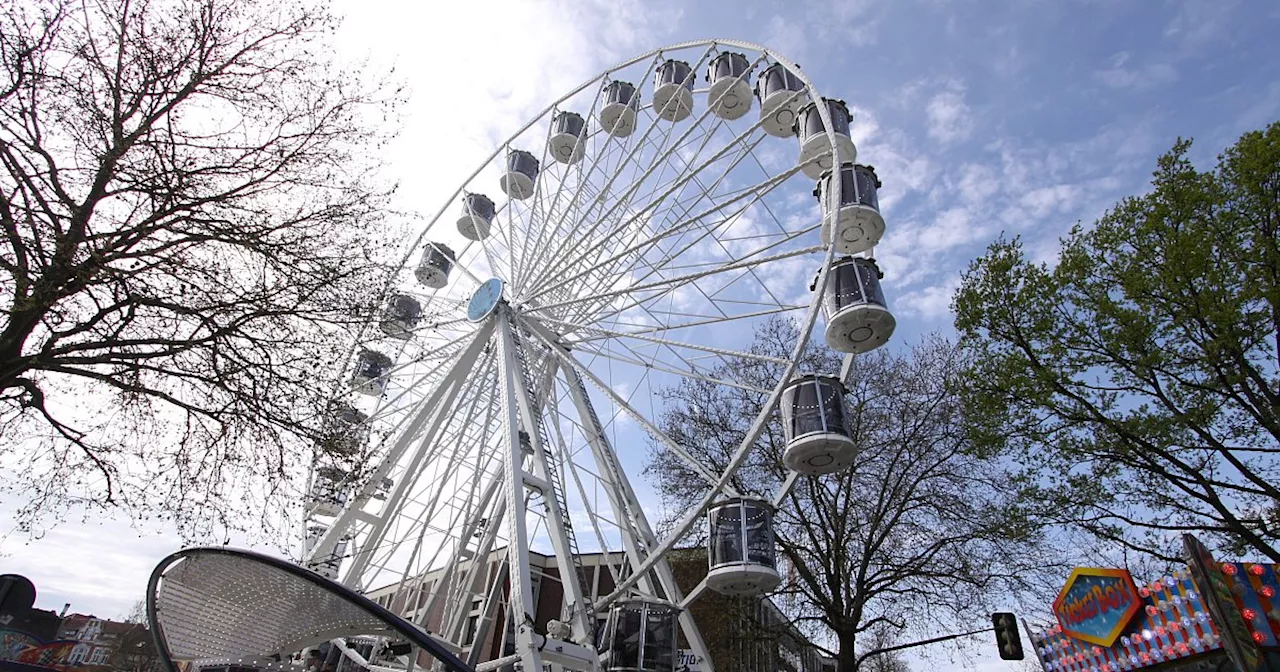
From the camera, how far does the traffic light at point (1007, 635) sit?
11.2m

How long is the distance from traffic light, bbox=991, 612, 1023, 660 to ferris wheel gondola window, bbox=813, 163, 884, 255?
22.5ft

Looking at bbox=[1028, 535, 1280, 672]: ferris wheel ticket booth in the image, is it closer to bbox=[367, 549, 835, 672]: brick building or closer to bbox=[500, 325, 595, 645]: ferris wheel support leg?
bbox=[367, 549, 835, 672]: brick building

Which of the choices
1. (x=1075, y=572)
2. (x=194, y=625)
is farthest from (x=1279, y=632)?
(x=194, y=625)

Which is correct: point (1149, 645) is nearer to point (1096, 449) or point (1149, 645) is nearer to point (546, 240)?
point (1096, 449)

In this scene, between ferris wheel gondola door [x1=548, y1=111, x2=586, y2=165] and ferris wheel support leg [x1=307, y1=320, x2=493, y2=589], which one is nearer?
ferris wheel support leg [x1=307, y1=320, x2=493, y2=589]

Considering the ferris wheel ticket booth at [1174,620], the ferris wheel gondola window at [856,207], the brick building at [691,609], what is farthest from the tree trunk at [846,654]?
the ferris wheel gondola window at [856,207]

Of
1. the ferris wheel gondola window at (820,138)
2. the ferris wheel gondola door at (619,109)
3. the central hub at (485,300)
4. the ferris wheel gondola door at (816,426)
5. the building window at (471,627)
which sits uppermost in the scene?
the ferris wheel gondola door at (619,109)

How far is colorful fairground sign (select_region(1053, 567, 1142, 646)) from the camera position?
33.1 ft

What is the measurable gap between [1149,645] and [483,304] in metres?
13.6

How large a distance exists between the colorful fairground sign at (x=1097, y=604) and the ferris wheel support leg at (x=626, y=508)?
240 inches

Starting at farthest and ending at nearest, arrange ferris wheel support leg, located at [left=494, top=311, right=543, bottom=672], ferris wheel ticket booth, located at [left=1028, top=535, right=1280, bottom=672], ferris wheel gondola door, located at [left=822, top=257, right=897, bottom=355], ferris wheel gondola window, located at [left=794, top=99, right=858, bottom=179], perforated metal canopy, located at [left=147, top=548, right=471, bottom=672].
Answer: ferris wheel gondola window, located at [left=794, top=99, right=858, bottom=179] → ferris wheel gondola door, located at [left=822, top=257, right=897, bottom=355] → ferris wheel support leg, located at [left=494, top=311, right=543, bottom=672] → perforated metal canopy, located at [left=147, top=548, right=471, bottom=672] → ferris wheel ticket booth, located at [left=1028, top=535, right=1280, bottom=672]

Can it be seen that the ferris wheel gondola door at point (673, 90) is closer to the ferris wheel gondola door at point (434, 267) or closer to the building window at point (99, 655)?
the ferris wheel gondola door at point (434, 267)

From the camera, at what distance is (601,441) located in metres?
16.2

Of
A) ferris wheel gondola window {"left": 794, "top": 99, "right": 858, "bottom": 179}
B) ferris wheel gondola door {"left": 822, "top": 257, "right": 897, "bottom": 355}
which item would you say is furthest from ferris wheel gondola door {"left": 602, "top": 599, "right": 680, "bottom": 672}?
ferris wheel gondola window {"left": 794, "top": 99, "right": 858, "bottom": 179}
